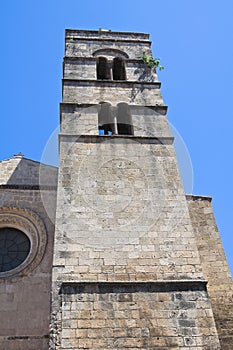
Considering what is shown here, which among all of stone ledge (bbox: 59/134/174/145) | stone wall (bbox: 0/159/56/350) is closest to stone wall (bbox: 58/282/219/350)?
stone wall (bbox: 0/159/56/350)

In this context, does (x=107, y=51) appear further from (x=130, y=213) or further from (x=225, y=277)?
(x=225, y=277)

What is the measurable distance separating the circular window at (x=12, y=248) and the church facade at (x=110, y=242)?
1.0 inches

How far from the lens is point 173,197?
721 cm

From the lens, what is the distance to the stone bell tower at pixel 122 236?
209 inches

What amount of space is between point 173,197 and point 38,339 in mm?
3548

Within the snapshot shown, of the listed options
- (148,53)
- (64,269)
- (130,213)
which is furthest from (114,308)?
(148,53)

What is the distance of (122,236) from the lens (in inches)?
254

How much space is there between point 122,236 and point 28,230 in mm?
2626

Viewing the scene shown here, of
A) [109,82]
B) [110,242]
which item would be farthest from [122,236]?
[109,82]

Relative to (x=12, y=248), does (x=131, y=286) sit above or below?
below

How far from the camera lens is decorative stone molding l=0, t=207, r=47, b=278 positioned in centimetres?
747

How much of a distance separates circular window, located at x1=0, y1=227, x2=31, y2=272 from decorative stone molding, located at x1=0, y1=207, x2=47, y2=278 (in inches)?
4.4

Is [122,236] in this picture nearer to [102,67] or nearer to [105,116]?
[105,116]

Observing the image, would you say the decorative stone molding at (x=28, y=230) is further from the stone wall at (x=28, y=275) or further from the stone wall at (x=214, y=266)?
the stone wall at (x=214, y=266)
